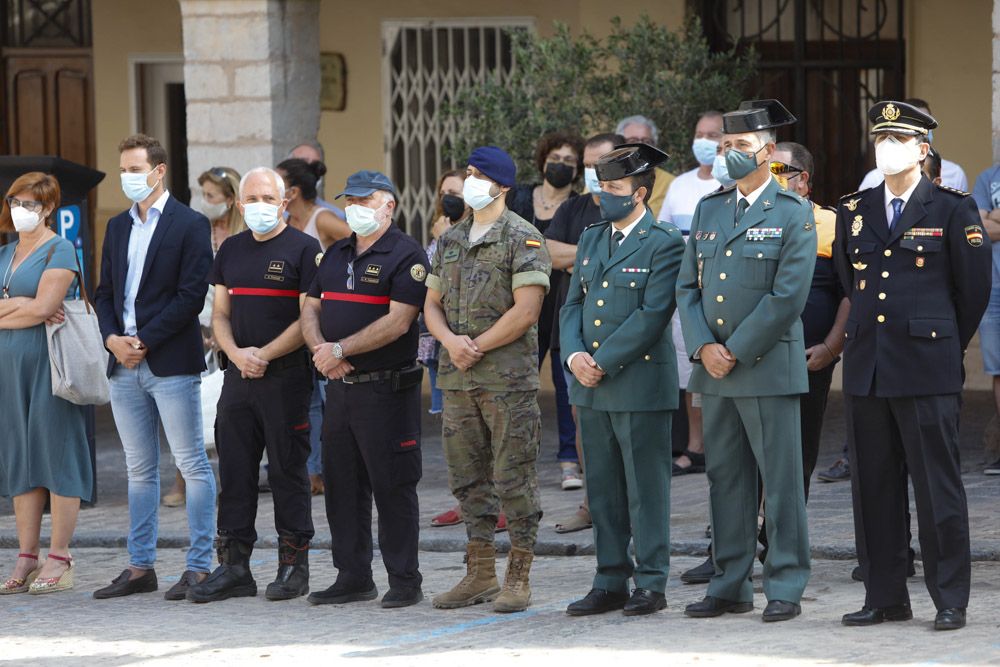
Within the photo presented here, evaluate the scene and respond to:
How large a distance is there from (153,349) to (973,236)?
3.47 metres

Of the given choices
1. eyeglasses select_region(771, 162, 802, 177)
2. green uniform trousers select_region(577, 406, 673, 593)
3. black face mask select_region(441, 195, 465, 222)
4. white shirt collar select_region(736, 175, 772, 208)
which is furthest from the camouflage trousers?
black face mask select_region(441, 195, 465, 222)

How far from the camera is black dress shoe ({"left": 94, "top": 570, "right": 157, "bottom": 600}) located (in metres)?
8.11

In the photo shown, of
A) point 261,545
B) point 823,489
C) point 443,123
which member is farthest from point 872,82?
point 261,545

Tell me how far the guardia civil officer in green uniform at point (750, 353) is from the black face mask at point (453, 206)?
2.53m

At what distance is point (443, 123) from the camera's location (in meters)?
15.0

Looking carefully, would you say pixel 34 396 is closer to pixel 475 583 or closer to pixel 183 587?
pixel 183 587

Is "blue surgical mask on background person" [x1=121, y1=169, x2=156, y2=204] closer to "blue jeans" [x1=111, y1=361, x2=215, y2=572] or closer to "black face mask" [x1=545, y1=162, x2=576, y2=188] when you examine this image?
"blue jeans" [x1=111, y1=361, x2=215, y2=572]

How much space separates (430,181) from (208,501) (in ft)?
23.9

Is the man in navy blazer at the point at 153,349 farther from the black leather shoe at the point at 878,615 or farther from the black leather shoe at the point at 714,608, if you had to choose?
the black leather shoe at the point at 878,615

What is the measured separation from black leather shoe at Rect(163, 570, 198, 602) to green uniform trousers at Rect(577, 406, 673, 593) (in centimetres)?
179

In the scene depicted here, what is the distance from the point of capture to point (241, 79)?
41.1 feet

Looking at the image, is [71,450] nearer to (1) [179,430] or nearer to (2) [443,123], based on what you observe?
(1) [179,430]

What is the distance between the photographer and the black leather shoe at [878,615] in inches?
271

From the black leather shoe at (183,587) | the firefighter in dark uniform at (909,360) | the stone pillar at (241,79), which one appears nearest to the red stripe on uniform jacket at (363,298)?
the black leather shoe at (183,587)
